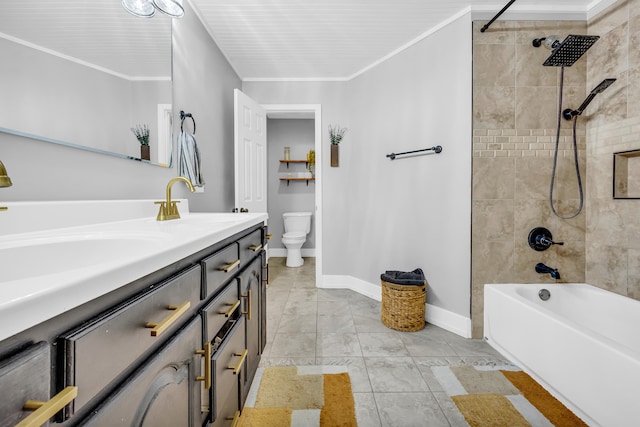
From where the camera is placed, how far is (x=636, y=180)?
172 centimetres

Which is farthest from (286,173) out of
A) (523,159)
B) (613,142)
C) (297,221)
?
(613,142)

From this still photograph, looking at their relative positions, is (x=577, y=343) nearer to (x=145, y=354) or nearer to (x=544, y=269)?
(x=544, y=269)

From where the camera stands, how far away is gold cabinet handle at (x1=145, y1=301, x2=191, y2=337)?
0.54 metres

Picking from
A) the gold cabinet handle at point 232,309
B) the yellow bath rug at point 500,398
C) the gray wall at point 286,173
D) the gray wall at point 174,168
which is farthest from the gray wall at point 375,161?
the gray wall at point 286,173

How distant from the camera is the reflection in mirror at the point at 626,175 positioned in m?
1.72

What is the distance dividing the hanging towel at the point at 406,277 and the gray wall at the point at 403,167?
0.31ft

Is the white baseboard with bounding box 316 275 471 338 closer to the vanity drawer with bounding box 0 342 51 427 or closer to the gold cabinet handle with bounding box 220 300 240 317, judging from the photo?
the gold cabinet handle with bounding box 220 300 240 317

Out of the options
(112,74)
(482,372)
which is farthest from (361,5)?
(482,372)

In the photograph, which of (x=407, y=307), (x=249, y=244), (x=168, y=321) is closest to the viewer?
(x=168, y=321)

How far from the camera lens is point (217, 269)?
0.90 m

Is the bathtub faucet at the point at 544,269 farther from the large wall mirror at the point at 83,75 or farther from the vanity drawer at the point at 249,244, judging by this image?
the large wall mirror at the point at 83,75

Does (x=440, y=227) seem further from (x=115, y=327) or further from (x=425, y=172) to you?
(x=115, y=327)

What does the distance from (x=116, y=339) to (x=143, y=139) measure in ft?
4.41

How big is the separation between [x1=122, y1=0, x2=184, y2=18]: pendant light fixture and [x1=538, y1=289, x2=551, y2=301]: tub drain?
9.20 feet
